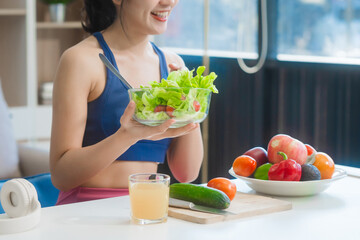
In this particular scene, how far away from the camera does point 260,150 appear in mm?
1585

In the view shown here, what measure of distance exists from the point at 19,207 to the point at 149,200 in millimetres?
261

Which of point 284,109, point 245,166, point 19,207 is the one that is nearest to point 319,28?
point 284,109

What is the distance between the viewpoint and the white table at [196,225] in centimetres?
116

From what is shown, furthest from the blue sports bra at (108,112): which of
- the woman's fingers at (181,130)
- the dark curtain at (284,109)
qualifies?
Answer: the dark curtain at (284,109)

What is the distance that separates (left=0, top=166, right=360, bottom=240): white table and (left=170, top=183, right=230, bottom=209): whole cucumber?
0.17ft

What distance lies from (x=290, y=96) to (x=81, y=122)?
6.94ft

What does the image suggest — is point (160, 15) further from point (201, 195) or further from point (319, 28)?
point (319, 28)

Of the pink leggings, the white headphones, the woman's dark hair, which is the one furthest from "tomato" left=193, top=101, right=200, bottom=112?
the woman's dark hair

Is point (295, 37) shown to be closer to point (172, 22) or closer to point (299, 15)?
point (299, 15)

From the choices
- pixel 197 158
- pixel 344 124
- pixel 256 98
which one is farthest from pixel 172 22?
pixel 197 158

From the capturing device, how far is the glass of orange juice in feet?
4.02

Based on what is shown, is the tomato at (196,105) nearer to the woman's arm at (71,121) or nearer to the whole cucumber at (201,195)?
the whole cucumber at (201,195)

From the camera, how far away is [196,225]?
1.24m

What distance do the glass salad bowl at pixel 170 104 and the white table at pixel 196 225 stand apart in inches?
8.8
